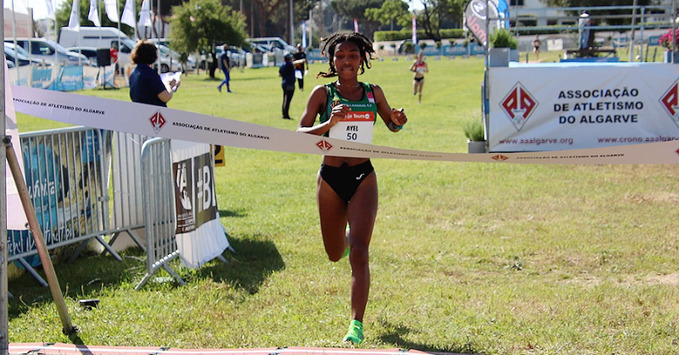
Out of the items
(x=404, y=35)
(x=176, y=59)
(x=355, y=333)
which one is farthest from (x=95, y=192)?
(x=404, y=35)

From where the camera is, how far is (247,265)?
728cm

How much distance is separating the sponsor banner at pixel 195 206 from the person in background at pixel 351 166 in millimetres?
1833

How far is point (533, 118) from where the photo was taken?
48.5 ft

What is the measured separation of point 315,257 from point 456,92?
25445mm

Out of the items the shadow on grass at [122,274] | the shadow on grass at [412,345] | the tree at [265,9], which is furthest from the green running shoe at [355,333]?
the tree at [265,9]

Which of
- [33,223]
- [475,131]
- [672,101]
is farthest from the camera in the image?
[475,131]

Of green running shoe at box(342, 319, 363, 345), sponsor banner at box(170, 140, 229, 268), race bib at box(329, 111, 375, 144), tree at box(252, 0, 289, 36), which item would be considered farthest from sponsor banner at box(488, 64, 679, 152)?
tree at box(252, 0, 289, 36)

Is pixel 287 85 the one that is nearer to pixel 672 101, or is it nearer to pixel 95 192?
pixel 672 101

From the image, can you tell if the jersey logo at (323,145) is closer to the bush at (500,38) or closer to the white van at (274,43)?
the bush at (500,38)

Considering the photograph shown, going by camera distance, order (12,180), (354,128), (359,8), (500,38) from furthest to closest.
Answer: (359,8) → (500,38) → (354,128) → (12,180)

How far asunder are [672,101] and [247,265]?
1027cm

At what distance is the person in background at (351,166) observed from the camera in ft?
16.5

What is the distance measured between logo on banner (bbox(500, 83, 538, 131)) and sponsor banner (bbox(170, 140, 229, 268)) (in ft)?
27.8

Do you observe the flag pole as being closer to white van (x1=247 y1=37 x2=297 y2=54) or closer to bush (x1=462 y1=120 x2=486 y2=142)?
bush (x1=462 y1=120 x2=486 y2=142)
